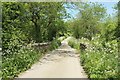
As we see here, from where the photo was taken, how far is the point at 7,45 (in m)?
11.0

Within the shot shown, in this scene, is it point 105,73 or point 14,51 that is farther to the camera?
point 14,51

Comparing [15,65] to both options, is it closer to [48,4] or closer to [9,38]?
[9,38]

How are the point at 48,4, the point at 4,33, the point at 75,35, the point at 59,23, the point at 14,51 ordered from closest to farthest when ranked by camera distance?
the point at 4,33 → the point at 14,51 → the point at 48,4 → the point at 59,23 → the point at 75,35

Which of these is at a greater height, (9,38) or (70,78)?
(9,38)

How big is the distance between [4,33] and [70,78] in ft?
10.3

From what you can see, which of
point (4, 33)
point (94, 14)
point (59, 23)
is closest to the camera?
point (4, 33)

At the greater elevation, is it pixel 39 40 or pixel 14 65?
pixel 14 65

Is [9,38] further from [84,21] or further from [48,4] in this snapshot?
[84,21]

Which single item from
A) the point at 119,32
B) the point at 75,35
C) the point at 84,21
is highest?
the point at 119,32

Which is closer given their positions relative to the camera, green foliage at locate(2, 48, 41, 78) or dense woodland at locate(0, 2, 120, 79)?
green foliage at locate(2, 48, 41, 78)

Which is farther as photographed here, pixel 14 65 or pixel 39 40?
pixel 39 40

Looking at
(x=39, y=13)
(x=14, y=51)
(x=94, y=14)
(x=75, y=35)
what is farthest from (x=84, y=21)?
(x=14, y=51)

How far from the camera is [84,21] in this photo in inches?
1489

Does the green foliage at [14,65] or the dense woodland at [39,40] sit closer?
the green foliage at [14,65]
